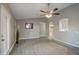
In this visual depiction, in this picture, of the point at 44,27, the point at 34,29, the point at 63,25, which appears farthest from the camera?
the point at 34,29

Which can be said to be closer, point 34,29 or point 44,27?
point 44,27

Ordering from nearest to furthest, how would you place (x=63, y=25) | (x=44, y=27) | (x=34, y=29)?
(x=63, y=25) < (x=44, y=27) < (x=34, y=29)

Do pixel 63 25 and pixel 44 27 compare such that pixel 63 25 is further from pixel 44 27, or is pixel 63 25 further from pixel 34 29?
pixel 34 29

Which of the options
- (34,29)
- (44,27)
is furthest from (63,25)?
(34,29)

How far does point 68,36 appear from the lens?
376 cm

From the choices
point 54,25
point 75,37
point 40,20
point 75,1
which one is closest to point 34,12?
point 40,20

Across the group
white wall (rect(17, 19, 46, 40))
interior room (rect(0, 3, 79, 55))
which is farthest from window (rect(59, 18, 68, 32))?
white wall (rect(17, 19, 46, 40))

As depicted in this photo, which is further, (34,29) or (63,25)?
(34,29)

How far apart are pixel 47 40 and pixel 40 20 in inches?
26.3

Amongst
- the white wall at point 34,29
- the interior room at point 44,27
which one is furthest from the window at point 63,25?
the white wall at point 34,29

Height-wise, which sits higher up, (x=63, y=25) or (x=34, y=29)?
(x=63, y=25)

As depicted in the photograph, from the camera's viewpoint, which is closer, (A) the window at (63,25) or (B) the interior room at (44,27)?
(B) the interior room at (44,27)

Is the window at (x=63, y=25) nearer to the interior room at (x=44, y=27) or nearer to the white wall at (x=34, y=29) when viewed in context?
the interior room at (x=44, y=27)
